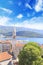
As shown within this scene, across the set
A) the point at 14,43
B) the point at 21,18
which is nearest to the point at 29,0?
the point at 21,18

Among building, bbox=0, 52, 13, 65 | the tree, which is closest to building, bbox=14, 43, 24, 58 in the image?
building, bbox=0, 52, 13, 65

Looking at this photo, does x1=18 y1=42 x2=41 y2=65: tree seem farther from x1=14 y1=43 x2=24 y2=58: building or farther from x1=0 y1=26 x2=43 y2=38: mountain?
x1=0 y1=26 x2=43 y2=38: mountain

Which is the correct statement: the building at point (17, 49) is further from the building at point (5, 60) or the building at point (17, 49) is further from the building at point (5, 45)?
the building at point (5, 60)

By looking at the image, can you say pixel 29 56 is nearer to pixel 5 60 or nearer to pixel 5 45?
pixel 5 60

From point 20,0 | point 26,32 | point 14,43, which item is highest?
point 20,0

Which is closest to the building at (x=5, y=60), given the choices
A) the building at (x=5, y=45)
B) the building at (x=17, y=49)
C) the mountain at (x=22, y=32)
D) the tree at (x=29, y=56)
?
the building at (x=17, y=49)

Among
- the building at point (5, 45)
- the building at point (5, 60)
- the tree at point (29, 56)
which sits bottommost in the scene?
the building at point (5, 60)

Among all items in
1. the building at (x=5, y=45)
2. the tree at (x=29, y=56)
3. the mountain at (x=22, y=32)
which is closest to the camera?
the tree at (x=29, y=56)

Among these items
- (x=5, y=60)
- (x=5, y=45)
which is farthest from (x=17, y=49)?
(x=5, y=60)

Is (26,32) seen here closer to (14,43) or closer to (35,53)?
(14,43)
